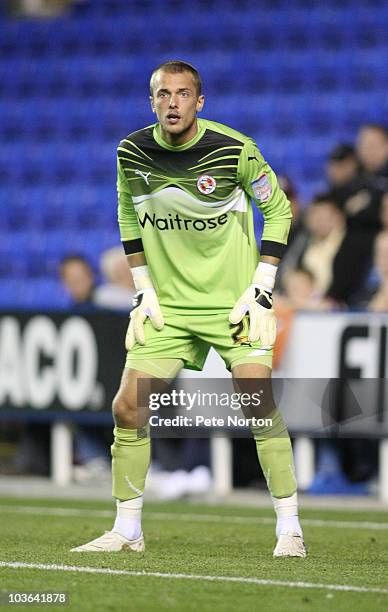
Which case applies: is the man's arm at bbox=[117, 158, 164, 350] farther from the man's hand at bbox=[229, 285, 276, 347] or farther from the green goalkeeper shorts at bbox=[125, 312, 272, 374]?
the man's hand at bbox=[229, 285, 276, 347]

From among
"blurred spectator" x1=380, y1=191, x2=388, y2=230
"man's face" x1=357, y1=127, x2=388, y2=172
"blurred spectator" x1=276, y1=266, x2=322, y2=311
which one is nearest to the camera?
"blurred spectator" x1=380, y1=191, x2=388, y2=230

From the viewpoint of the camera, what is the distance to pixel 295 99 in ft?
48.2

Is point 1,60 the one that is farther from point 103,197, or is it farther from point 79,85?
point 103,197

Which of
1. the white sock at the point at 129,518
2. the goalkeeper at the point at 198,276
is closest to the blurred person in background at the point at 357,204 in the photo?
the goalkeeper at the point at 198,276

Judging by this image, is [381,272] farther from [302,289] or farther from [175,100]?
[175,100]

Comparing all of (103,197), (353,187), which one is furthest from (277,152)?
(353,187)

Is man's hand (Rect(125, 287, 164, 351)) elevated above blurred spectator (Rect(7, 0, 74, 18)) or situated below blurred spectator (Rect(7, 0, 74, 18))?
below

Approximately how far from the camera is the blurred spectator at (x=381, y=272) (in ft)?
31.6

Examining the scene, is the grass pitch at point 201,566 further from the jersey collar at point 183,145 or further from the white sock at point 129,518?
the jersey collar at point 183,145

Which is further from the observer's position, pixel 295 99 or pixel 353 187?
pixel 295 99

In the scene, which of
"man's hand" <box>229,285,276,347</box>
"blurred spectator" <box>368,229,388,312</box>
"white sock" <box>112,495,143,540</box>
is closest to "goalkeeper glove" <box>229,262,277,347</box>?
"man's hand" <box>229,285,276,347</box>

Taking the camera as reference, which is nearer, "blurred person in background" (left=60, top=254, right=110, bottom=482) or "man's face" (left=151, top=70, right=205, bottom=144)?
"man's face" (left=151, top=70, right=205, bottom=144)

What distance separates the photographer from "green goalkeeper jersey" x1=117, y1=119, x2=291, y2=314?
578cm

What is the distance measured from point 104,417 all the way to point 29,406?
29.4 inches
